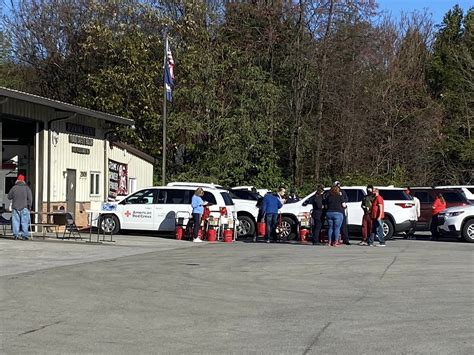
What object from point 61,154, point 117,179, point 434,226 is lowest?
point 434,226

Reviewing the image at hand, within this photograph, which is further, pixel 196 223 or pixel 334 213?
pixel 196 223

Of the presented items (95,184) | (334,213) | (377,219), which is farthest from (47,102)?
(377,219)

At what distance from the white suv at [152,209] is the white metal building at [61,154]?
2.46 feet

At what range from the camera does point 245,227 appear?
25.9 metres

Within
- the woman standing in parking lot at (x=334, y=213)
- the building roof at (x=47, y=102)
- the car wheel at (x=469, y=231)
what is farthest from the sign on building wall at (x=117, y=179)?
the car wheel at (x=469, y=231)

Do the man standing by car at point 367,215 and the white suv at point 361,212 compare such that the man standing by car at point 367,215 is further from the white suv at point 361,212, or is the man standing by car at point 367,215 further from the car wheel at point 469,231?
the car wheel at point 469,231

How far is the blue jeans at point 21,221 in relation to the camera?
21016mm

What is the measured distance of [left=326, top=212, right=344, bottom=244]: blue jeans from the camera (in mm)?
21484

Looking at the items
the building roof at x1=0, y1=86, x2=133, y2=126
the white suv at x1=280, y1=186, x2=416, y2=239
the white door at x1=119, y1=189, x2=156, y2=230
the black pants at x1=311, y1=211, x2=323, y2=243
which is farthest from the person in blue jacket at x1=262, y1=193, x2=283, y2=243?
the building roof at x1=0, y1=86, x2=133, y2=126

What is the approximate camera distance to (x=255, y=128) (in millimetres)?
39031

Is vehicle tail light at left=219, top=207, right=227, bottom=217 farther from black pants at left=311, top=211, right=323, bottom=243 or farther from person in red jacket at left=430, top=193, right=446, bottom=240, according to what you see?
person in red jacket at left=430, top=193, right=446, bottom=240

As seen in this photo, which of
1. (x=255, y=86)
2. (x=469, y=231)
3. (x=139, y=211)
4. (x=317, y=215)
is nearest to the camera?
(x=317, y=215)

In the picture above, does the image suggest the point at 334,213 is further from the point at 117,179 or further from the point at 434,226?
the point at 117,179

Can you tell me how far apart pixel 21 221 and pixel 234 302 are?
11948 millimetres
